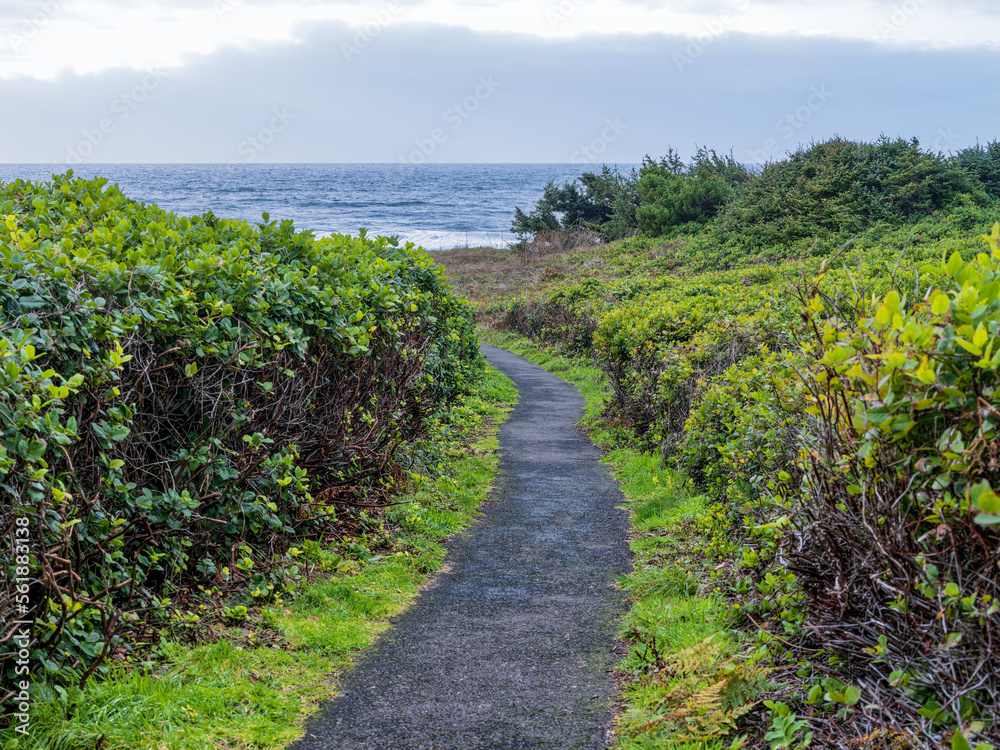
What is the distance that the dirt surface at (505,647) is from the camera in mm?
3867

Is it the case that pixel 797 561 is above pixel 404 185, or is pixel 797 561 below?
below

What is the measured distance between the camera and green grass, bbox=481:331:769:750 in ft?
11.6

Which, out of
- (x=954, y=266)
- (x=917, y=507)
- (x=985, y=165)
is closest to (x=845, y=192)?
(x=985, y=165)

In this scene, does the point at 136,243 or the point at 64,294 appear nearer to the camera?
the point at 64,294

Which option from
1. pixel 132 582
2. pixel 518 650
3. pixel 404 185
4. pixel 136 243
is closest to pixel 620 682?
pixel 518 650

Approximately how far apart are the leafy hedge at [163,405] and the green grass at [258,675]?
9.2 inches

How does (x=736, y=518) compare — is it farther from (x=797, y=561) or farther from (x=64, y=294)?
(x=64, y=294)

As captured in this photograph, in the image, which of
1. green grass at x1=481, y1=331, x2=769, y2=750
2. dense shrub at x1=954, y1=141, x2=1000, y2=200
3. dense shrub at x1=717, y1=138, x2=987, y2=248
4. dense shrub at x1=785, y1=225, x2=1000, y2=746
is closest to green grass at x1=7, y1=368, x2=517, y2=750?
green grass at x1=481, y1=331, x2=769, y2=750

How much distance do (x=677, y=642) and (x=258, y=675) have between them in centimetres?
248

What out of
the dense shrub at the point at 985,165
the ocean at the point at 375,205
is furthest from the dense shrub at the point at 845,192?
the ocean at the point at 375,205

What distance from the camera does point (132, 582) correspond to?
3998 millimetres

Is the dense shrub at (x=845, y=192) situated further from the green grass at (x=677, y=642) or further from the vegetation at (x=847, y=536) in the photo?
the vegetation at (x=847, y=536)

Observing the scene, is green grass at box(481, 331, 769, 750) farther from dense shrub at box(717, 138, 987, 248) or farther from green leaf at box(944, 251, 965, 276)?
dense shrub at box(717, 138, 987, 248)

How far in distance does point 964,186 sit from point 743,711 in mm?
27801
